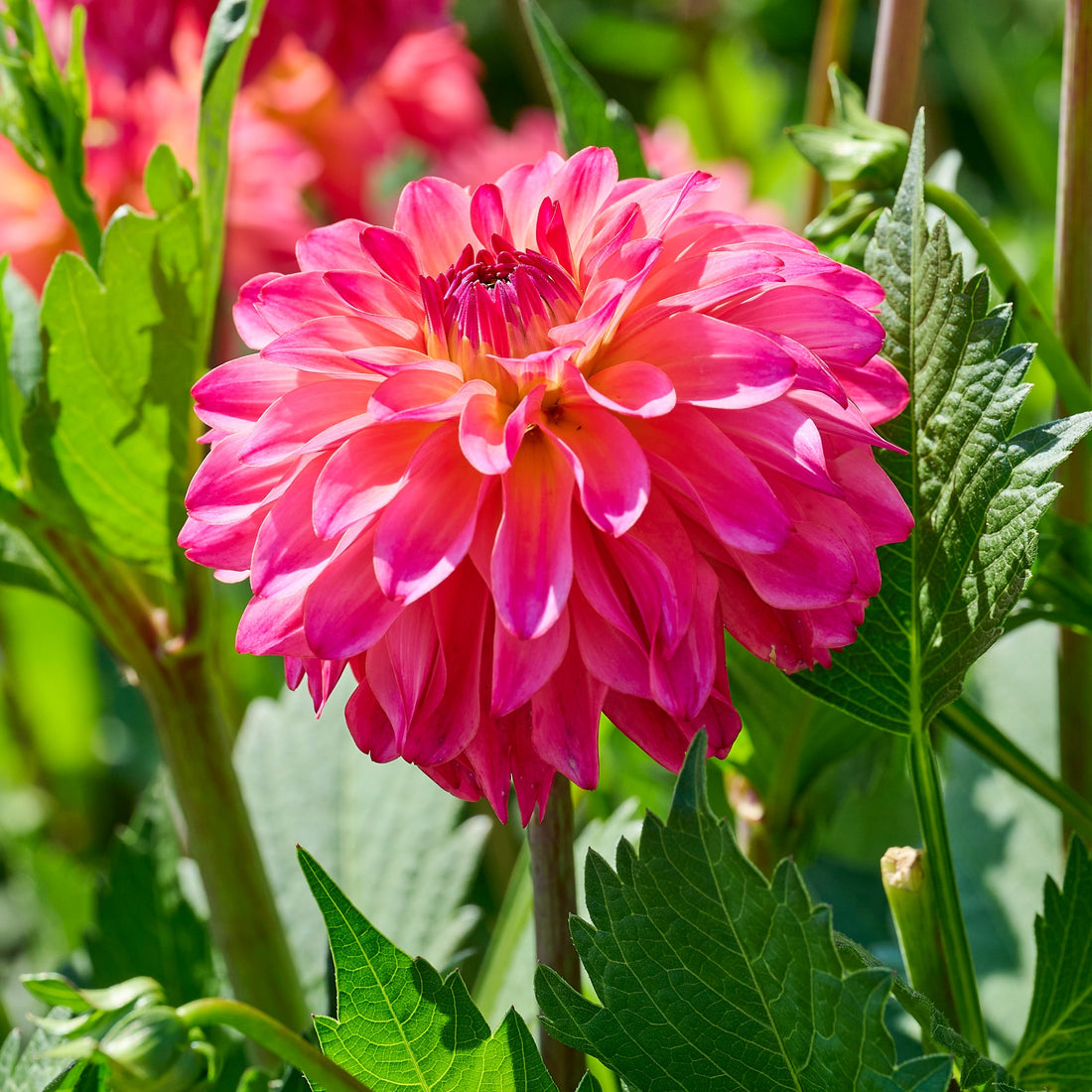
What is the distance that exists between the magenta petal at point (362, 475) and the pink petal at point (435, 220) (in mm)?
46

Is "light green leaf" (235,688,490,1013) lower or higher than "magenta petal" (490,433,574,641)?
lower

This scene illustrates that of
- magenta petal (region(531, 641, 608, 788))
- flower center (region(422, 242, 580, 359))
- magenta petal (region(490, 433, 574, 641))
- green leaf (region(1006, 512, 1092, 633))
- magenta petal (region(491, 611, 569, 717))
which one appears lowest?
green leaf (region(1006, 512, 1092, 633))

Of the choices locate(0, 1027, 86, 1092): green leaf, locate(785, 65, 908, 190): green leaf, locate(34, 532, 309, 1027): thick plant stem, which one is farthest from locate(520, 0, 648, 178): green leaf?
locate(0, 1027, 86, 1092): green leaf

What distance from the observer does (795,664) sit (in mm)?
260

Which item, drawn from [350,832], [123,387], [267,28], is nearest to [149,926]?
[350,832]

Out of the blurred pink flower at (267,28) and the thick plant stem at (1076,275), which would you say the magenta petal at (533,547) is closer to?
the thick plant stem at (1076,275)

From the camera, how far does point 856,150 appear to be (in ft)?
1.06

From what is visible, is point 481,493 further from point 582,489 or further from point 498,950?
point 498,950

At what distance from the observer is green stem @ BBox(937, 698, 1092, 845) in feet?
1.09

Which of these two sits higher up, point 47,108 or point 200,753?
point 47,108

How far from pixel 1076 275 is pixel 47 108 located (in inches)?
11.5

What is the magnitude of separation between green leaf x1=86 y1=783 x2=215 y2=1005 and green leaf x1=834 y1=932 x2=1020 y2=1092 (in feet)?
0.89

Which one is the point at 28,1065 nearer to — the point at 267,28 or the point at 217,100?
the point at 217,100

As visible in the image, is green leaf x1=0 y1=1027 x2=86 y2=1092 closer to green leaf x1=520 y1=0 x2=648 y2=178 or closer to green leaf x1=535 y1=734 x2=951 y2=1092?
green leaf x1=535 y1=734 x2=951 y2=1092
